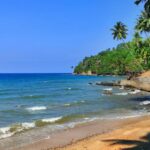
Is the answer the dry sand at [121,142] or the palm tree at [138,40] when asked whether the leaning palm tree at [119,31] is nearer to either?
the palm tree at [138,40]

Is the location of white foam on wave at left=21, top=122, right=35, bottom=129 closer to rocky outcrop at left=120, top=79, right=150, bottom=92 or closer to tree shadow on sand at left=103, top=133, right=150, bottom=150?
tree shadow on sand at left=103, top=133, right=150, bottom=150

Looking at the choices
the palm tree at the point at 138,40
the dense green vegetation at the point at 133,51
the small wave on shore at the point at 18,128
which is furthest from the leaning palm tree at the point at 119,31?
the small wave on shore at the point at 18,128

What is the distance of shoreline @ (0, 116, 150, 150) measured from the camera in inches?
946

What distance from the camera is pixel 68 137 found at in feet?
86.9

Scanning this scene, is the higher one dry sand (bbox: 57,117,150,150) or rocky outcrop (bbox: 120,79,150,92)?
rocky outcrop (bbox: 120,79,150,92)

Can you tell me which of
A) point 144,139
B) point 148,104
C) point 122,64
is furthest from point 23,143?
point 122,64

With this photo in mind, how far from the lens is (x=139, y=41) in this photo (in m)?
69.9

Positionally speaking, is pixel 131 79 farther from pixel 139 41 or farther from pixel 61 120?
pixel 61 120

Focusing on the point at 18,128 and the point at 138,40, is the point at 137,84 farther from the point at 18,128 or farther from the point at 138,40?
the point at 18,128

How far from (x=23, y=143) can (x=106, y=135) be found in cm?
514

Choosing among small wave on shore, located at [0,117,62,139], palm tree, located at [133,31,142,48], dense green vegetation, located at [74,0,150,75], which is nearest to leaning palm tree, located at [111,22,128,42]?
dense green vegetation, located at [74,0,150,75]

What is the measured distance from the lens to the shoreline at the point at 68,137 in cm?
2403

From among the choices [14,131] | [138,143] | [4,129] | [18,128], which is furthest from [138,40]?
[138,143]

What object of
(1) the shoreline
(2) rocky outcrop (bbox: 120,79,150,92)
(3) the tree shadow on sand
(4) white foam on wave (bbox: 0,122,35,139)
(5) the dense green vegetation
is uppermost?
(5) the dense green vegetation
